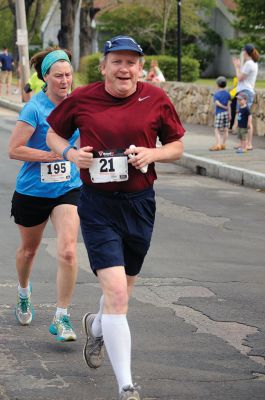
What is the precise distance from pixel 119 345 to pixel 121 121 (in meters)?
1.13

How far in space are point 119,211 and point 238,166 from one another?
461 inches

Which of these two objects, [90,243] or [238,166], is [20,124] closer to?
[90,243]

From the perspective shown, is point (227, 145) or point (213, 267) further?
point (227, 145)

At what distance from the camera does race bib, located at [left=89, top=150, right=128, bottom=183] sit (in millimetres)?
5430

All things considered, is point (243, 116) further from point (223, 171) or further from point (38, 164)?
A: point (38, 164)

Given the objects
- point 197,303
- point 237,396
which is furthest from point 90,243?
point 197,303

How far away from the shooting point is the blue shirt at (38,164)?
675 centimetres

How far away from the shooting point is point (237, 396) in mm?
5531

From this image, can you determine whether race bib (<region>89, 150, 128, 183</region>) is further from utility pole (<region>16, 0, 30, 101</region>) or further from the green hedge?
the green hedge

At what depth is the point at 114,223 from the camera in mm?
5605

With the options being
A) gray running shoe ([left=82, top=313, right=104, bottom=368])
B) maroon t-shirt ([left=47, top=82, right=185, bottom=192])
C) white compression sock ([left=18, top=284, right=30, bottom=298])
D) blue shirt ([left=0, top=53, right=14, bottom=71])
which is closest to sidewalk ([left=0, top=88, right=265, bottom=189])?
white compression sock ([left=18, top=284, right=30, bottom=298])

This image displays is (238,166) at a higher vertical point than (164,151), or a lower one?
lower

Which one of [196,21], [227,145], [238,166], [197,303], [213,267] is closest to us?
[197,303]

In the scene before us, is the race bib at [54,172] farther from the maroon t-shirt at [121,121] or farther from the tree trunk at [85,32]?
the tree trunk at [85,32]
